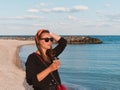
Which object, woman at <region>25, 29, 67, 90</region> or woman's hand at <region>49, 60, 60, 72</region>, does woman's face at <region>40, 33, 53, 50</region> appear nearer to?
woman at <region>25, 29, 67, 90</region>

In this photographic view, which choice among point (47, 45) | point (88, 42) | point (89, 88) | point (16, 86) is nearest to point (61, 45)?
point (47, 45)

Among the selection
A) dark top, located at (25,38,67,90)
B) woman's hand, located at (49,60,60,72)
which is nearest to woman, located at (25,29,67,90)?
dark top, located at (25,38,67,90)

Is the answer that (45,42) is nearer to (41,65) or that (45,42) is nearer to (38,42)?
(38,42)

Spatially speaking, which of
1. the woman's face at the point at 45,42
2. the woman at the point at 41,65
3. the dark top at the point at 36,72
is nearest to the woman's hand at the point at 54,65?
the woman at the point at 41,65

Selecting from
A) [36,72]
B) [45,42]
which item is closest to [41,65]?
[36,72]

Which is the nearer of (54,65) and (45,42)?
(54,65)

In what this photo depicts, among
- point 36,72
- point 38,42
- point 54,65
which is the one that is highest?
point 38,42

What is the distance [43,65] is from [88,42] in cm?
11132

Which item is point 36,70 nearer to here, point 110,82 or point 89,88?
point 89,88

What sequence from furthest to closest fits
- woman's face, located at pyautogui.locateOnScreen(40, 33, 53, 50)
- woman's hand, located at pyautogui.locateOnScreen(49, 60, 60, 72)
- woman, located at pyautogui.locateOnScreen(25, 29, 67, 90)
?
woman's face, located at pyautogui.locateOnScreen(40, 33, 53, 50)
woman, located at pyautogui.locateOnScreen(25, 29, 67, 90)
woman's hand, located at pyautogui.locateOnScreen(49, 60, 60, 72)

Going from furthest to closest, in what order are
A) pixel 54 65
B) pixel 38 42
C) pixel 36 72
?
pixel 38 42, pixel 36 72, pixel 54 65

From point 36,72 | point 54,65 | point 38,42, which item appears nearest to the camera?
point 54,65

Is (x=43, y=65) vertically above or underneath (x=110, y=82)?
above

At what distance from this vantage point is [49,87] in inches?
212
